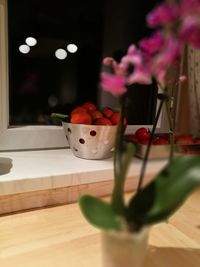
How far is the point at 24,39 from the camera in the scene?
3.26ft

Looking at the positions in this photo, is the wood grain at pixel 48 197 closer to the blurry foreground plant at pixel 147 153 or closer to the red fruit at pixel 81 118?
the red fruit at pixel 81 118

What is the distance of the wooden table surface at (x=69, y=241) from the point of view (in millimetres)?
589

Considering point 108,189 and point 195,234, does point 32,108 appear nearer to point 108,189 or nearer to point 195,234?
point 108,189

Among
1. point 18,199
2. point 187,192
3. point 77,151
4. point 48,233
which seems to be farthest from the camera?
point 77,151

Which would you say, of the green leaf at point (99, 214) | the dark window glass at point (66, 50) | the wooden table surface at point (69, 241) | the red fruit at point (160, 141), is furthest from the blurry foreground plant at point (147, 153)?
the dark window glass at point (66, 50)

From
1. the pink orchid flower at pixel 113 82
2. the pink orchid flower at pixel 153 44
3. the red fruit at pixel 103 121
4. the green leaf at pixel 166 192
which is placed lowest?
the green leaf at pixel 166 192

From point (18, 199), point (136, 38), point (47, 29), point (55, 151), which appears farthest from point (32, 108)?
point (136, 38)

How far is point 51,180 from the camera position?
2.69ft

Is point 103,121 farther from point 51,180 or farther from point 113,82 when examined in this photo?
point 113,82

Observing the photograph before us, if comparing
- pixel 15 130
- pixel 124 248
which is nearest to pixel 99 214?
pixel 124 248

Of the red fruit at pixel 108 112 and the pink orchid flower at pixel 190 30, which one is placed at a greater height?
the pink orchid flower at pixel 190 30

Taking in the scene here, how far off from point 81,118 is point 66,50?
12.9 inches

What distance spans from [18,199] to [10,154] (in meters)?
0.25

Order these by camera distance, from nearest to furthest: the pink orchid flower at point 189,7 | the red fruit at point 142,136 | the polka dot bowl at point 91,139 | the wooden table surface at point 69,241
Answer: the pink orchid flower at point 189,7
the wooden table surface at point 69,241
the red fruit at point 142,136
the polka dot bowl at point 91,139
